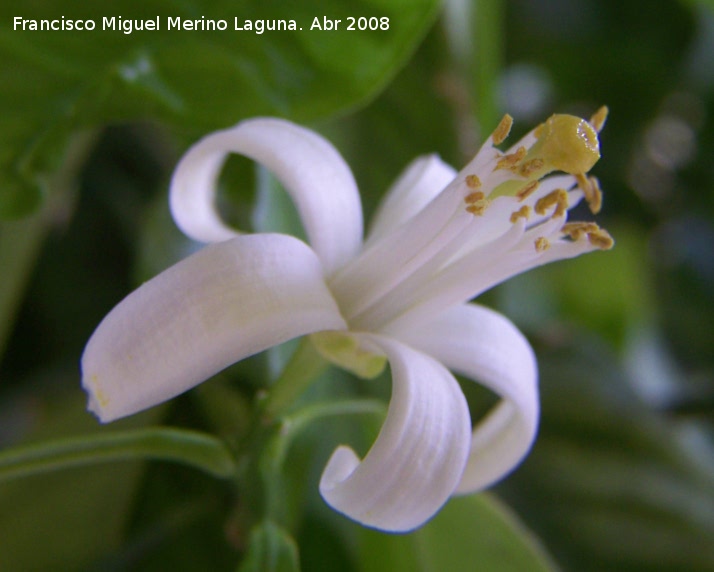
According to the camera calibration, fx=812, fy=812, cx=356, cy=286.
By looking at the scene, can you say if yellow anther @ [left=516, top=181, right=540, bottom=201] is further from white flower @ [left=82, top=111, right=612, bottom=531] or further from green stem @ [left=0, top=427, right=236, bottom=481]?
green stem @ [left=0, top=427, right=236, bottom=481]

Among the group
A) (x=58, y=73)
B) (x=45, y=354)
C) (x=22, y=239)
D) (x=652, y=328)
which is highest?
(x=58, y=73)

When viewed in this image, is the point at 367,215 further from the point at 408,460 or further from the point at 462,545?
the point at 408,460

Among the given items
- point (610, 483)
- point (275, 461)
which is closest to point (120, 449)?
point (275, 461)

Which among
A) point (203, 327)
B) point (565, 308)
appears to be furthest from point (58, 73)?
point (565, 308)

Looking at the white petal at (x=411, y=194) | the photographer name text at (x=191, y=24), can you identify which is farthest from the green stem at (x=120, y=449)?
the photographer name text at (x=191, y=24)

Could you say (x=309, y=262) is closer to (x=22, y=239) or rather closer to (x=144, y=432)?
(x=144, y=432)

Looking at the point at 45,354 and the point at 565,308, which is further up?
the point at 45,354

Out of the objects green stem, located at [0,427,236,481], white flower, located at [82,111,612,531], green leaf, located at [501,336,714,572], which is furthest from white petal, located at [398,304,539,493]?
green leaf, located at [501,336,714,572]
